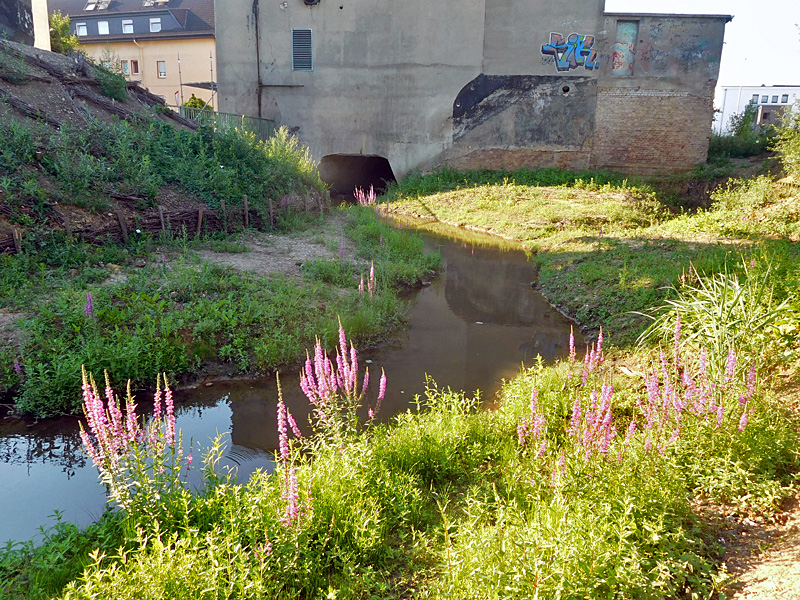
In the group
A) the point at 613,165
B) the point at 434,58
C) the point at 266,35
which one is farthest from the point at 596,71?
the point at 266,35

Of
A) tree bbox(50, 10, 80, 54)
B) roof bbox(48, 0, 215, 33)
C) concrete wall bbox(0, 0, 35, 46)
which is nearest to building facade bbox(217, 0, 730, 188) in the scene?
tree bbox(50, 10, 80, 54)

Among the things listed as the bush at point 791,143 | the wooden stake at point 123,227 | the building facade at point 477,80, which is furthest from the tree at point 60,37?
the bush at point 791,143

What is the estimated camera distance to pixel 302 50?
2231 cm

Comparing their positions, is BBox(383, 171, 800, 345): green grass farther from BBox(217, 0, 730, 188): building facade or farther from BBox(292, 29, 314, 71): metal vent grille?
BBox(292, 29, 314, 71): metal vent grille

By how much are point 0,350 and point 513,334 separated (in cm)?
611

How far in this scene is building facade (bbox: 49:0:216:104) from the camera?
35719mm

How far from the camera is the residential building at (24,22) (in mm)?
15161

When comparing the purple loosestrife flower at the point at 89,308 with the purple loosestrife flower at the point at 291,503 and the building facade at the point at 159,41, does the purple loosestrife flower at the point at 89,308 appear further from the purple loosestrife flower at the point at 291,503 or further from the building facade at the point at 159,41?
the building facade at the point at 159,41

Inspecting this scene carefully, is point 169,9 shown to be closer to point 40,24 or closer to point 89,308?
point 40,24

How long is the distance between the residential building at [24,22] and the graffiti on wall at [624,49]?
18.4 meters

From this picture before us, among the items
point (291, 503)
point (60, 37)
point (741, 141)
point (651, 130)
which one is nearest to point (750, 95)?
point (741, 141)

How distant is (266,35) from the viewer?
877 inches

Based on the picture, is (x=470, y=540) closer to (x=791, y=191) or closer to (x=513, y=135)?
(x=791, y=191)

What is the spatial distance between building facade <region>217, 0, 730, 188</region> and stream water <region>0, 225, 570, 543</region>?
1228 cm
